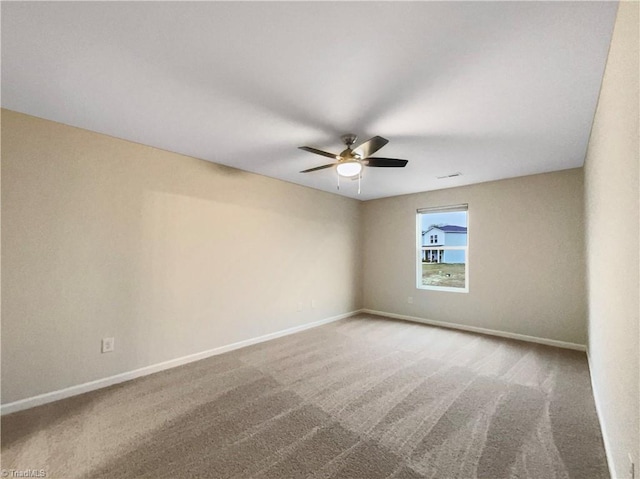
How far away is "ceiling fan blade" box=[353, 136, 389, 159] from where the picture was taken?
6.95 feet

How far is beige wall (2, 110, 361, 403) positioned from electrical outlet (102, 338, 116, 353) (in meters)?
0.04

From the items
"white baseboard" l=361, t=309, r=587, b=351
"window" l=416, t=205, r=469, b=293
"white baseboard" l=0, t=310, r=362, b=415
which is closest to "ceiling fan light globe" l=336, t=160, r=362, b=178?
"white baseboard" l=0, t=310, r=362, b=415

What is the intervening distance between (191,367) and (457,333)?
12.1 feet

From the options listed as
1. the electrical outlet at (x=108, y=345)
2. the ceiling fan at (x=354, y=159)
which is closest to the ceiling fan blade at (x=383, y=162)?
the ceiling fan at (x=354, y=159)

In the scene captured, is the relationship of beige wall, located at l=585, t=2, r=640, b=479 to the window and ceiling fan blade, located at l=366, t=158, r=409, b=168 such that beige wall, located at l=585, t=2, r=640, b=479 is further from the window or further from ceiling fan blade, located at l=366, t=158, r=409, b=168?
the window

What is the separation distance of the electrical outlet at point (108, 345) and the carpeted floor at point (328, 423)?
14.2 inches

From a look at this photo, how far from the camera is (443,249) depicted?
15.3 feet

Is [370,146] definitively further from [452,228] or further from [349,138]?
[452,228]

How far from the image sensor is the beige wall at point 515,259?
3363mm

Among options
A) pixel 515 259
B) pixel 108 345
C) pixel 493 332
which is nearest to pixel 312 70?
pixel 108 345

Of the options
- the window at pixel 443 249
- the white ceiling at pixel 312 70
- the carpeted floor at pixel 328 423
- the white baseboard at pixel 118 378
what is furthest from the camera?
the window at pixel 443 249

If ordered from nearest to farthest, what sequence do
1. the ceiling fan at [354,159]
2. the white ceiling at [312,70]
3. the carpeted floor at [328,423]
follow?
the white ceiling at [312,70] < the carpeted floor at [328,423] < the ceiling fan at [354,159]

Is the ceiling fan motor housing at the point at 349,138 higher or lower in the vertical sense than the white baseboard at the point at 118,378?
higher

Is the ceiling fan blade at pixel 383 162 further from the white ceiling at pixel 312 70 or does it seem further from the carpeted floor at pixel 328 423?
the carpeted floor at pixel 328 423
